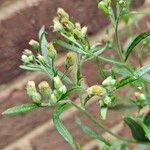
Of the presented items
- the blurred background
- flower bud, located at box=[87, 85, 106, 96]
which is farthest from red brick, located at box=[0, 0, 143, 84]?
flower bud, located at box=[87, 85, 106, 96]

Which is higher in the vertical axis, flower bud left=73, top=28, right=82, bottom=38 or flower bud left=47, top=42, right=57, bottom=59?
flower bud left=73, top=28, right=82, bottom=38

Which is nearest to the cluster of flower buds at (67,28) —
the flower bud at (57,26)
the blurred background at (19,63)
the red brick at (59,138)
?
the flower bud at (57,26)

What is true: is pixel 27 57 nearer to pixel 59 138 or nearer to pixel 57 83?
pixel 57 83

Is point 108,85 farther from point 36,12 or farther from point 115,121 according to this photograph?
point 115,121

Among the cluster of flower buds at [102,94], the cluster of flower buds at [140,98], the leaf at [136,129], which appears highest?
the cluster of flower buds at [102,94]

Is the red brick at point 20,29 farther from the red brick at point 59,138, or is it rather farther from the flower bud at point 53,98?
the flower bud at point 53,98

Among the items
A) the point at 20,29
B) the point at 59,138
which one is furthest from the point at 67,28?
the point at 59,138

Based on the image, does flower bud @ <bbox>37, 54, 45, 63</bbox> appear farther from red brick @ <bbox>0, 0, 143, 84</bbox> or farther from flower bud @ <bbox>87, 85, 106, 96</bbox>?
red brick @ <bbox>0, 0, 143, 84</bbox>
